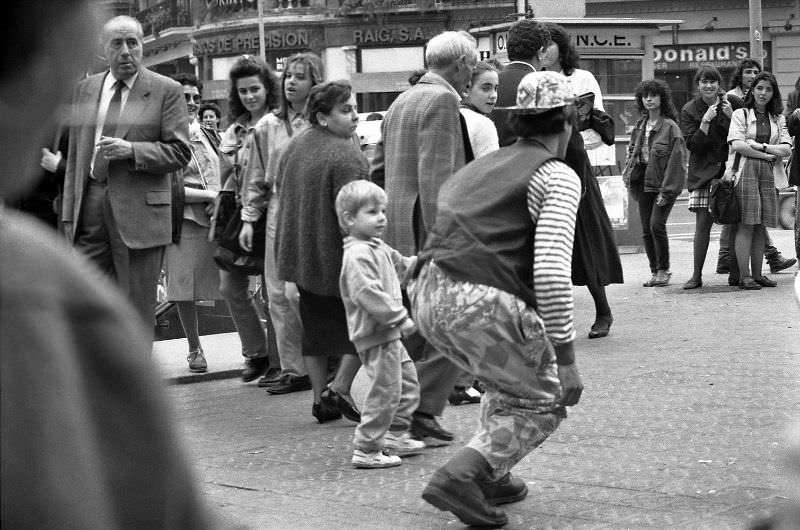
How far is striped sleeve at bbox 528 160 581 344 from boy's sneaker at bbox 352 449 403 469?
1.54 meters

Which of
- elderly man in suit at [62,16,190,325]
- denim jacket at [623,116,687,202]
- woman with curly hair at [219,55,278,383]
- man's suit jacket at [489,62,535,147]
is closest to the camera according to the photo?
elderly man in suit at [62,16,190,325]

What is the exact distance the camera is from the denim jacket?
12.2m

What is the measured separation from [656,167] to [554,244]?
8073mm

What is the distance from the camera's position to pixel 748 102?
1227 centimetres

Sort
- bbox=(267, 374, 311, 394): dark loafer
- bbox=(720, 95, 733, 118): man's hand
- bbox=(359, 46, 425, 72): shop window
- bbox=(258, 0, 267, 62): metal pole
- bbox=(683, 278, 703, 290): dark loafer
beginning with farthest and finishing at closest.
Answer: bbox=(359, 46, 425, 72): shop window
bbox=(258, 0, 267, 62): metal pole
bbox=(720, 95, 733, 118): man's hand
bbox=(683, 278, 703, 290): dark loafer
bbox=(267, 374, 311, 394): dark loafer

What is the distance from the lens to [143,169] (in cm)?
690

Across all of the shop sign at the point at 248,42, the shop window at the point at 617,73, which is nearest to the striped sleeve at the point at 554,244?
the shop window at the point at 617,73

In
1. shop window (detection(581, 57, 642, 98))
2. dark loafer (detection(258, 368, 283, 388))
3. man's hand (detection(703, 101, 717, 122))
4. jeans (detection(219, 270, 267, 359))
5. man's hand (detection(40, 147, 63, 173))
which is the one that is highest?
shop window (detection(581, 57, 642, 98))

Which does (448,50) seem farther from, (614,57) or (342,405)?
(614,57)

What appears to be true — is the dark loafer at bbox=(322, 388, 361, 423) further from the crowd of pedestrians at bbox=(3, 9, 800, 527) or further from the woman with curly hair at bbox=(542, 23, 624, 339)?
the woman with curly hair at bbox=(542, 23, 624, 339)

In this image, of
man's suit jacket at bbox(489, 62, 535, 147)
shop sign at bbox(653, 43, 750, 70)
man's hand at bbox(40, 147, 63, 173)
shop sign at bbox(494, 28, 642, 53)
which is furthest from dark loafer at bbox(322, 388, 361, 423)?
shop sign at bbox(653, 43, 750, 70)

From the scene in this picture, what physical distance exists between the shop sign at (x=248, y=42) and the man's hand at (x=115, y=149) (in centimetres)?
3876

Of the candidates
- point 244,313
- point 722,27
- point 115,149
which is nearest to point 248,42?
point 722,27

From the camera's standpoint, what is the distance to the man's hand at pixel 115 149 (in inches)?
265
